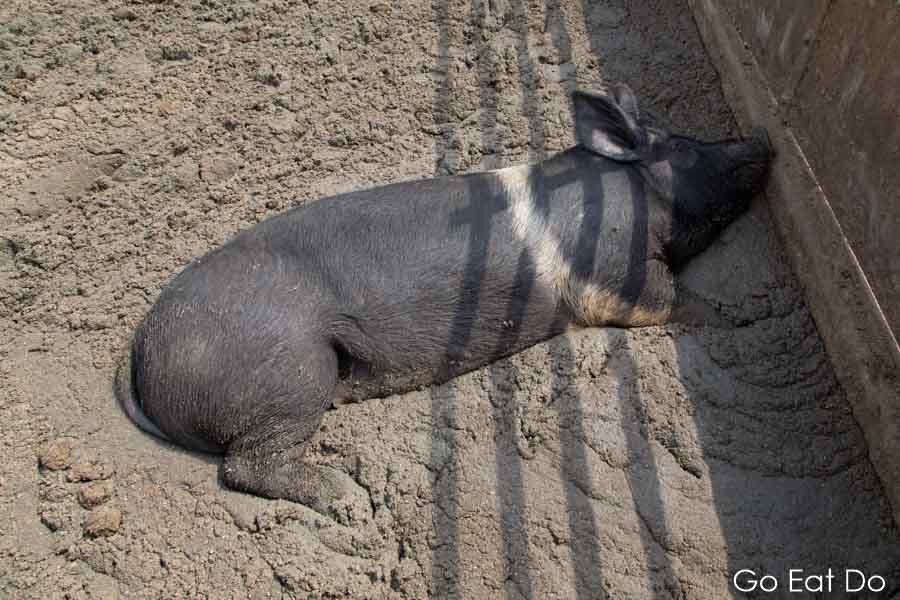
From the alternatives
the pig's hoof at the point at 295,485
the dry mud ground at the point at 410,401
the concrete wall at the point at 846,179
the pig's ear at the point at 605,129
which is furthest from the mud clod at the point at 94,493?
the concrete wall at the point at 846,179

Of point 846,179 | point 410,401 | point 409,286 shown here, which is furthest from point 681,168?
Result: point 410,401

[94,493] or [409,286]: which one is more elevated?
[409,286]

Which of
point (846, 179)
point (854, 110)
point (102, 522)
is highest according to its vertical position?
point (854, 110)

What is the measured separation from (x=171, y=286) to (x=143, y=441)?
2.08ft

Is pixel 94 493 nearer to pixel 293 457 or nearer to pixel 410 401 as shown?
pixel 293 457

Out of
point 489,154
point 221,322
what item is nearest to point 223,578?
point 221,322

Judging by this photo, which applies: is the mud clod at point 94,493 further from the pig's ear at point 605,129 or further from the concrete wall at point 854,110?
the concrete wall at point 854,110

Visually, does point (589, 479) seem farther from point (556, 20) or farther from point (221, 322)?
point (556, 20)

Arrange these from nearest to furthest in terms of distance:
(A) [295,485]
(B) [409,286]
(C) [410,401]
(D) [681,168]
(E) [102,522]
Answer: (E) [102,522]
(A) [295,485]
(B) [409,286]
(C) [410,401]
(D) [681,168]

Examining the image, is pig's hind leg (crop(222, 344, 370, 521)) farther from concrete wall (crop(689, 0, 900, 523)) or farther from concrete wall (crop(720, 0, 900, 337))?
concrete wall (crop(720, 0, 900, 337))

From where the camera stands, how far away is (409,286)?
2645 millimetres

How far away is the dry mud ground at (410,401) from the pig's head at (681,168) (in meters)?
0.16

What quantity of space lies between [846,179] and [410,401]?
1.91 metres

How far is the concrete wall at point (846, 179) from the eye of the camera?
7.32ft
